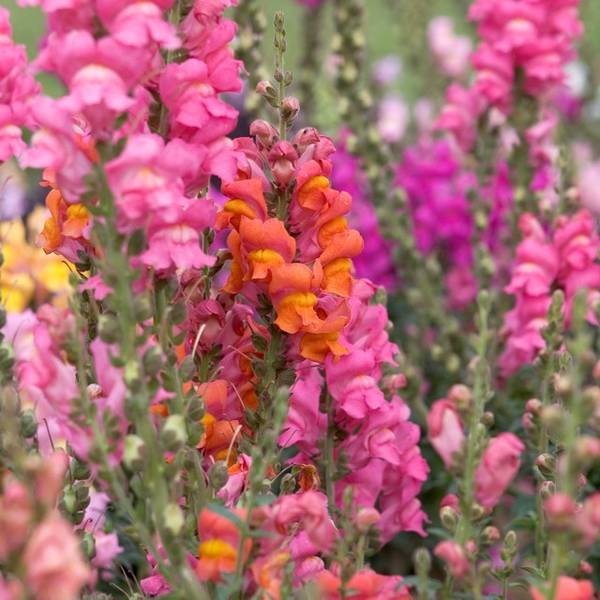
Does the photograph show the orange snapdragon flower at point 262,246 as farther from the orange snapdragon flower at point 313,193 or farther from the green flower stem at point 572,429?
the green flower stem at point 572,429

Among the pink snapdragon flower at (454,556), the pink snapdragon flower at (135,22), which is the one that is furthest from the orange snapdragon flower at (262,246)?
the pink snapdragon flower at (454,556)

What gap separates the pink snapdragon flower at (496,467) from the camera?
925 millimetres

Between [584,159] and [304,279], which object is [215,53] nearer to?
[304,279]

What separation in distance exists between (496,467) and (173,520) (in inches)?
9.8

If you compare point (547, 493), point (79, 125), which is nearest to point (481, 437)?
point (547, 493)

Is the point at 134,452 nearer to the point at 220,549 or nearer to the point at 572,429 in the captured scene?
the point at 220,549

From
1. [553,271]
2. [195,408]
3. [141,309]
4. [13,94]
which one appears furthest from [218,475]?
[553,271]

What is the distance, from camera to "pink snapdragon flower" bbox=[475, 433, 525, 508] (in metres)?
0.93

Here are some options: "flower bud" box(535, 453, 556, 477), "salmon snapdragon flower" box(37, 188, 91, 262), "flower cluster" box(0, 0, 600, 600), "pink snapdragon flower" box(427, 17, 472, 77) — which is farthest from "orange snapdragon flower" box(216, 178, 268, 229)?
"pink snapdragon flower" box(427, 17, 472, 77)

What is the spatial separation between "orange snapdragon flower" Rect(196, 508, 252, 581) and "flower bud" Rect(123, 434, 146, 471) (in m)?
0.07

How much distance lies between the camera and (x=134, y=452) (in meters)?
0.89

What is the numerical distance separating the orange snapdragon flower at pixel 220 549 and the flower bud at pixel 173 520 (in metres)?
0.05

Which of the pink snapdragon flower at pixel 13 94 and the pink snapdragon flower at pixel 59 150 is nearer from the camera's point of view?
the pink snapdragon flower at pixel 59 150

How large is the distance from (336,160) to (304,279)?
1.50m
